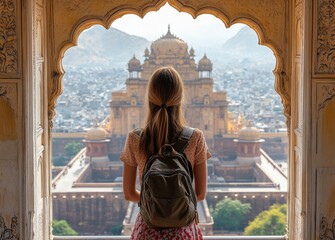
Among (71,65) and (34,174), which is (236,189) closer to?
(71,65)

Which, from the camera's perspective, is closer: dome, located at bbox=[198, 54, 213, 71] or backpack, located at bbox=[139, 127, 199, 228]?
backpack, located at bbox=[139, 127, 199, 228]

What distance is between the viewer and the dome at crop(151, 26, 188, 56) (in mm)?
29297

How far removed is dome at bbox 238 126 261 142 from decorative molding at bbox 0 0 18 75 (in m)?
29.8

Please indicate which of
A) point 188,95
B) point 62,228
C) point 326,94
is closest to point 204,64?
point 188,95

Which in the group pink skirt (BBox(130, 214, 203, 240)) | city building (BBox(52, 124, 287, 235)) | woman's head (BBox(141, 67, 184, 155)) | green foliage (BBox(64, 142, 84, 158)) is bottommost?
city building (BBox(52, 124, 287, 235))

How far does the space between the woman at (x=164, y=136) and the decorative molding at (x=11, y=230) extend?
1.05 metres

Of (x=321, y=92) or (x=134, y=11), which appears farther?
(x=134, y=11)

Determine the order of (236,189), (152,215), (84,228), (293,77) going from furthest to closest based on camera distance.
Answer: (236,189)
(84,228)
(293,77)
(152,215)

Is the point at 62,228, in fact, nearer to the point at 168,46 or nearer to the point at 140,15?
the point at 168,46

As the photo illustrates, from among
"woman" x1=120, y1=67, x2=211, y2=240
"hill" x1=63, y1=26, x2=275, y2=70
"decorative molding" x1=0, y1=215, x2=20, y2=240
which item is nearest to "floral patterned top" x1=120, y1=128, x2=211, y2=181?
"woman" x1=120, y1=67, x2=211, y2=240

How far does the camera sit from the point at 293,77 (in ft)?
11.3

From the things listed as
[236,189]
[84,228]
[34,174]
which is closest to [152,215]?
[34,174]

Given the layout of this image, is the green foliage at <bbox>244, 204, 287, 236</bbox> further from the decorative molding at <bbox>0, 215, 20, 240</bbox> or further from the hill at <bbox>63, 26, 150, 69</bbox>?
the decorative molding at <bbox>0, 215, 20, 240</bbox>

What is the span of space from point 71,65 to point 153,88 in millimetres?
40771
